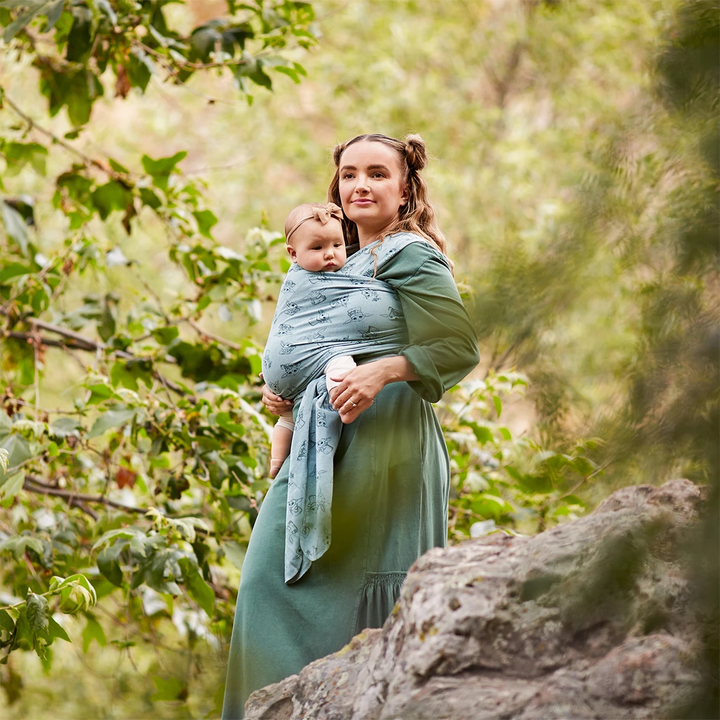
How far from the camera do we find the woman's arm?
70.8 inches

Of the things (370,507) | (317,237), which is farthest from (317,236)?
(370,507)

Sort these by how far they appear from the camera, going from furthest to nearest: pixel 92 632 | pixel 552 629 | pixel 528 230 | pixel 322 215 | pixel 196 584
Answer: pixel 528 230
pixel 92 632
pixel 196 584
pixel 322 215
pixel 552 629

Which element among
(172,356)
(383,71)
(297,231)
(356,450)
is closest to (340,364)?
(356,450)

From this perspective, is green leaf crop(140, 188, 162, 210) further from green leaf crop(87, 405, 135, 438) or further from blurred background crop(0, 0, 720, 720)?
green leaf crop(87, 405, 135, 438)

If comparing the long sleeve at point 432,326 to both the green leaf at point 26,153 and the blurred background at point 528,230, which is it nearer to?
the blurred background at point 528,230

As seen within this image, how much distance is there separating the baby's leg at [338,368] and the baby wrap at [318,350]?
0.03m

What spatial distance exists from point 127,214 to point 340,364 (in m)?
1.80

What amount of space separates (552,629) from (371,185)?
112cm

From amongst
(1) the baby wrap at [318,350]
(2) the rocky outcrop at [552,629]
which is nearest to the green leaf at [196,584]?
(1) the baby wrap at [318,350]

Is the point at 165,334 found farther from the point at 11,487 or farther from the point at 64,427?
the point at 11,487

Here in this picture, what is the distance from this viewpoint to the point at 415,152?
2.08 metres

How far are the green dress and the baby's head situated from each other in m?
0.11

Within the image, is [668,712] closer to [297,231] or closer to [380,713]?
[380,713]

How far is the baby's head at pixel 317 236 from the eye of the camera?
1.92m
